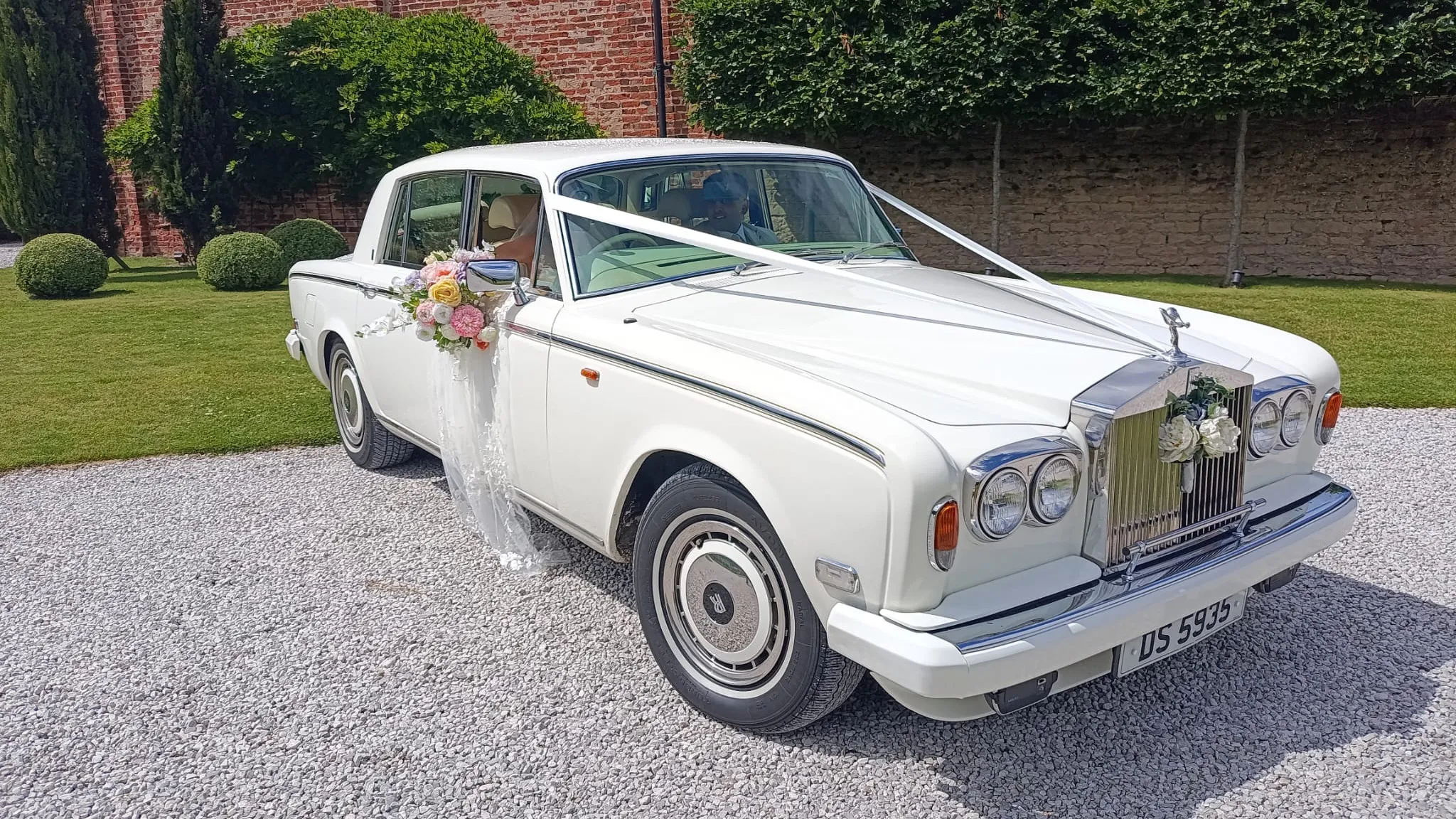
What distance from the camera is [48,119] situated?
622 inches

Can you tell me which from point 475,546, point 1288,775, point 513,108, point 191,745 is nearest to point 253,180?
point 513,108

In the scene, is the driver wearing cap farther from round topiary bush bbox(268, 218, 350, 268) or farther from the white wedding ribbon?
round topiary bush bbox(268, 218, 350, 268)

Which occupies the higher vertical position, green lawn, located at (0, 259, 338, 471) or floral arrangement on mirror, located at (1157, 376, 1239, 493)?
floral arrangement on mirror, located at (1157, 376, 1239, 493)

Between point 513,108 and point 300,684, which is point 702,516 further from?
point 513,108

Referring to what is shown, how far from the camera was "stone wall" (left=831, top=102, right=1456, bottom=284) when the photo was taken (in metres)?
12.8

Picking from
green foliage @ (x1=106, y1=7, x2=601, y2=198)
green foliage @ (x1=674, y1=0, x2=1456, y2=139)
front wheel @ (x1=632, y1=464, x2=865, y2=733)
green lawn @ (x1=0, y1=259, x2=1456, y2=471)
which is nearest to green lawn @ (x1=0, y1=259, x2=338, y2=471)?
green lawn @ (x1=0, y1=259, x2=1456, y2=471)

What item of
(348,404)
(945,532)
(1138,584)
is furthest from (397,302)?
(1138,584)

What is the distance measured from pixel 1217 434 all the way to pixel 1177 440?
0.40 feet

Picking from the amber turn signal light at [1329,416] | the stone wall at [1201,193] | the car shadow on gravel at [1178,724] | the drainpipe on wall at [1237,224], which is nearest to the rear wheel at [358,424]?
the car shadow on gravel at [1178,724]

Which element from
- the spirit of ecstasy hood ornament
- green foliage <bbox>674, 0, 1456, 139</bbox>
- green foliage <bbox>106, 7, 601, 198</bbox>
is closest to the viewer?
the spirit of ecstasy hood ornament

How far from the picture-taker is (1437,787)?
104 inches

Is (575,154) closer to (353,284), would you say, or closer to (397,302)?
(397,302)

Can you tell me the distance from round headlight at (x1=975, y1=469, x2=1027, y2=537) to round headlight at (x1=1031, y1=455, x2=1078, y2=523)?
4cm

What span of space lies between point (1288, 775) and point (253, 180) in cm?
1718
